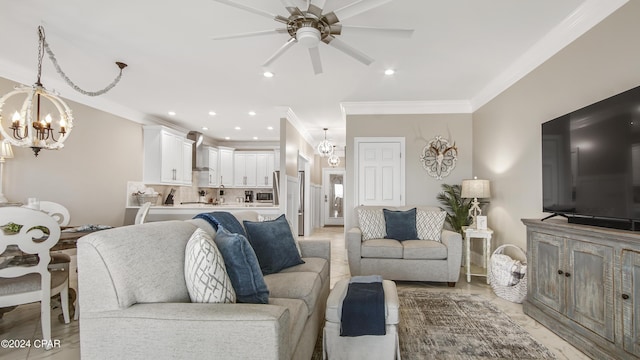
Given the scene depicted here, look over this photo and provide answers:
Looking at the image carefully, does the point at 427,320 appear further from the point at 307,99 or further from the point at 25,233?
the point at 307,99

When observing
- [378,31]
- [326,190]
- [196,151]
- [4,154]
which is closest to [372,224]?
[378,31]

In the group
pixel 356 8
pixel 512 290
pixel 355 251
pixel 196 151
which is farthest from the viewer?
pixel 196 151

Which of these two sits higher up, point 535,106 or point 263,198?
point 535,106

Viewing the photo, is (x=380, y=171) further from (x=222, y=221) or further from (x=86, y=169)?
(x=86, y=169)

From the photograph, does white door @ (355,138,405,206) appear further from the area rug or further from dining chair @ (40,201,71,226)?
dining chair @ (40,201,71,226)

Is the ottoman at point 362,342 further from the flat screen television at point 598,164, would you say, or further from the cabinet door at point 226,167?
the cabinet door at point 226,167

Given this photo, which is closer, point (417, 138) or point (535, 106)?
point (535, 106)

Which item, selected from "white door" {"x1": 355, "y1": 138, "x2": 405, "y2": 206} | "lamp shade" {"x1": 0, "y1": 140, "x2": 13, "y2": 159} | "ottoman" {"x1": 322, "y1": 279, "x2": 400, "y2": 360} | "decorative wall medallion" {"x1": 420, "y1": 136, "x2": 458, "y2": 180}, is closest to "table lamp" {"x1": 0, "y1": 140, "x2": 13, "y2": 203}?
"lamp shade" {"x1": 0, "y1": 140, "x2": 13, "y2": 159}

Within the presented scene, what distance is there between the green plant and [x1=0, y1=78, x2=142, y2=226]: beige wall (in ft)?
17.4

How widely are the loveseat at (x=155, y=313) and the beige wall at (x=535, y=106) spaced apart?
2925 millimetres

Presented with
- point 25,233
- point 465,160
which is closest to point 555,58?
point 465,160

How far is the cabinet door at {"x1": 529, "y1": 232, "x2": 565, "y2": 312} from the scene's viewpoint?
2479mm

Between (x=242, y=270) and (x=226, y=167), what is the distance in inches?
285

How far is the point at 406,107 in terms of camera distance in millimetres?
5246
